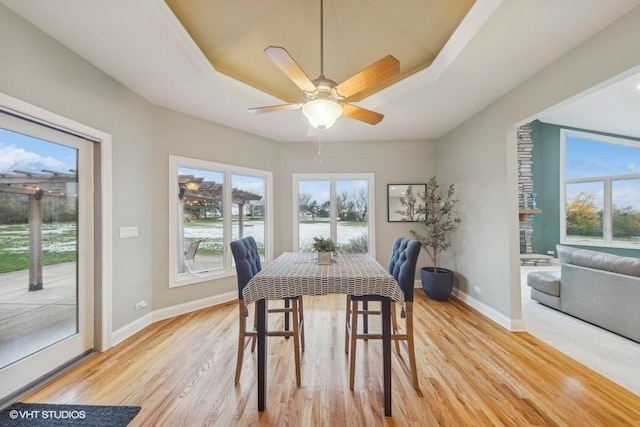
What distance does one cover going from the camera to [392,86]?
2.98 m

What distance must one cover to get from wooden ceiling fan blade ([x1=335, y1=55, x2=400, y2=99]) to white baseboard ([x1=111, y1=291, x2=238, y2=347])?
3232mm

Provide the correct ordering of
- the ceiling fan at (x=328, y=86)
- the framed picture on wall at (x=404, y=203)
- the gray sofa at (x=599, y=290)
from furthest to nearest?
the framed picture on wall at (x=404, y=203) < the gray sofa at (x=599, y=290) < the ceiling fan at (x=328, y=86)

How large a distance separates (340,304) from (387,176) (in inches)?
96.1

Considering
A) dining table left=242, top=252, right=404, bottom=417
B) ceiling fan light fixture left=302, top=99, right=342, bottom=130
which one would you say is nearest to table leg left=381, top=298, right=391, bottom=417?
dining table left=242, top=252, right=404, bottom=417

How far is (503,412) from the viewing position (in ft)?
5.93

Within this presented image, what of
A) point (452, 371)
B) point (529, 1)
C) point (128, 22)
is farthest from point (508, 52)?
point (128, 22)

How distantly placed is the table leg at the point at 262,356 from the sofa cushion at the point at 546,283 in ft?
12.5

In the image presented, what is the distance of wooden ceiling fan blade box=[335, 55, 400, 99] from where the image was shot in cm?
166

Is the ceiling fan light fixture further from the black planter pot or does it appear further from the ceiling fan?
the black planter pot

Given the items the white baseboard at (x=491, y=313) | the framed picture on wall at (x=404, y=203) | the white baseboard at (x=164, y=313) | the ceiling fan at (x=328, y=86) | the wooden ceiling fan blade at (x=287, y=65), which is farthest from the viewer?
the framed picture on wall at (x=404, y=203)

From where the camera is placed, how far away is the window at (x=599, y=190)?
20.8 feet

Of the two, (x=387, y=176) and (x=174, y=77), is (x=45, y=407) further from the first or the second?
(x=387, y=176)

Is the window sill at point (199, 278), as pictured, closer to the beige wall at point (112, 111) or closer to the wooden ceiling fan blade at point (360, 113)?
the beige wall at point (112, 111)

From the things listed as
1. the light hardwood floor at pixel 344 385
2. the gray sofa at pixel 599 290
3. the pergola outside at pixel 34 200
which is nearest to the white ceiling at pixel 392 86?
the pergola outside at pixel 34 200
